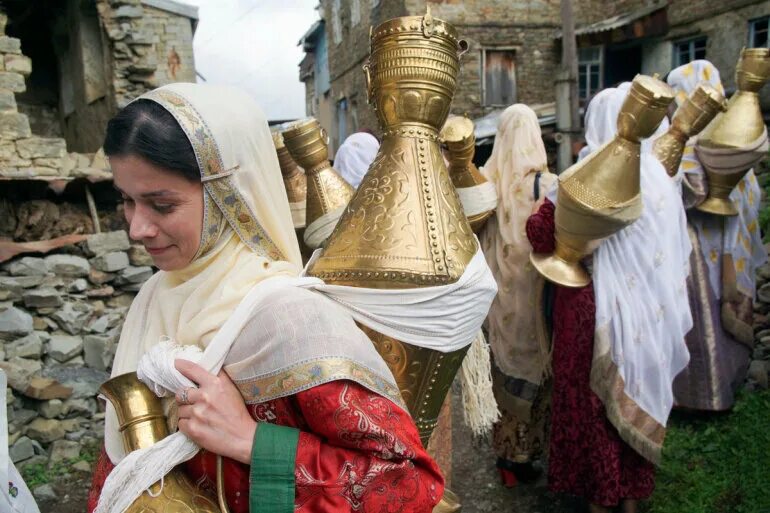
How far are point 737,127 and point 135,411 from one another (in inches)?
150

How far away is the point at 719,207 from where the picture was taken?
12.3 ft

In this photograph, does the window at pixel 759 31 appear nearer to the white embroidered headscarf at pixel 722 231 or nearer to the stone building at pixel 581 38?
the stone building at pixel 581 38

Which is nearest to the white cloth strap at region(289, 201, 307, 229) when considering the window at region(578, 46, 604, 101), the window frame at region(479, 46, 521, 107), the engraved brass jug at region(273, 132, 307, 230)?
the engraved brass jug at region(273, 132, 307, 230)

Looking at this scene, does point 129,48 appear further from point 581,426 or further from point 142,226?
point 142,226

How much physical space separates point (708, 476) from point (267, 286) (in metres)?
3.41

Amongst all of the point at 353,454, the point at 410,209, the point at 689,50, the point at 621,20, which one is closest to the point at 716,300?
the point at 410,209

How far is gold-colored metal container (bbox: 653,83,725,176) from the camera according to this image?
3.15 metres

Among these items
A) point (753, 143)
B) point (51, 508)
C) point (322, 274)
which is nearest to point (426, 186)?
point (322, 274)

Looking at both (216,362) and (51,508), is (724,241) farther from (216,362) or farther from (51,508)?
(51,508)

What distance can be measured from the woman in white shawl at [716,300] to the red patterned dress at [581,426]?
1363mm

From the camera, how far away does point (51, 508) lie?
373cm

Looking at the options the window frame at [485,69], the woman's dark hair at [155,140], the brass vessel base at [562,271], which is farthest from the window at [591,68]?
the woman's dark hair at [155,140]

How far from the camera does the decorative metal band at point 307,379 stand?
107 cm

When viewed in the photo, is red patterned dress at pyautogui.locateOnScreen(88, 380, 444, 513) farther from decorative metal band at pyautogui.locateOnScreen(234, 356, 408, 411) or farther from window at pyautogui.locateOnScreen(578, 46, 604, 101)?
window at pyautogui.locateOnScreen(578, 46, 604, 101)
